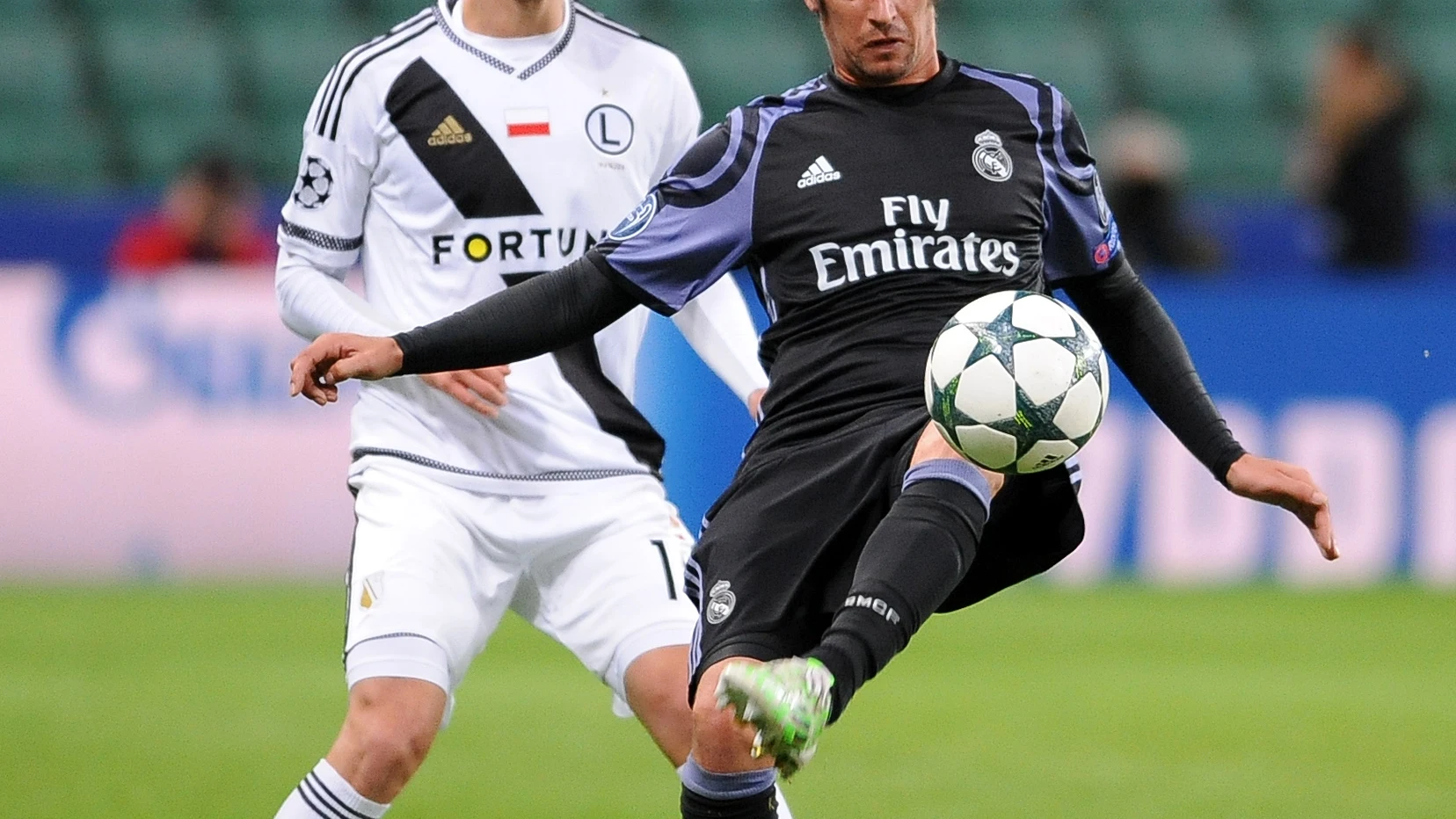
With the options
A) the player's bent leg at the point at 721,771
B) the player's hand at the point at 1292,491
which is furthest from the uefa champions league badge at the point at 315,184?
the player's hand at the point at 1292,491

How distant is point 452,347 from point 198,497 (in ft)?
22.2

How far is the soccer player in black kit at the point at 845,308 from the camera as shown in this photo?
4449 millimetres

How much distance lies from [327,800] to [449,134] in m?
1.53

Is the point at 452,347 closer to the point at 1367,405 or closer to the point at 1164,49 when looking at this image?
the point at 1367,405

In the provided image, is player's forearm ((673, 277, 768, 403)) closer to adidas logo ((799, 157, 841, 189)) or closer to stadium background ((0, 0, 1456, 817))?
adidas logo ((799, 157, 841, 189))

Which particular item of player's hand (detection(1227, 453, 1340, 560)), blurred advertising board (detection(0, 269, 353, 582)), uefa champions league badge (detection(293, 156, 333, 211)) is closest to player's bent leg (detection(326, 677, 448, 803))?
uefa champions league badge (detection(293, 156, 333, 211))

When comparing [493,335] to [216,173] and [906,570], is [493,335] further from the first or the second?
[216,173]

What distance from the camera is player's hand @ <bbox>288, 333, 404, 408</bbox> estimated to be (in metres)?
4.33

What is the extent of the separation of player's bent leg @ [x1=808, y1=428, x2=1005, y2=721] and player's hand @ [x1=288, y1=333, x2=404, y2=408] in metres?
0.99

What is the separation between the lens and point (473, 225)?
5227 mm

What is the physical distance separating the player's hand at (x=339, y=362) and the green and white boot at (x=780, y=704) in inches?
38.3

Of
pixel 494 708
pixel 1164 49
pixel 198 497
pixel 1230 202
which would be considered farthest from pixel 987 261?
pixel 1164 49

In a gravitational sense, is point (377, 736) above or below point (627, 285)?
below

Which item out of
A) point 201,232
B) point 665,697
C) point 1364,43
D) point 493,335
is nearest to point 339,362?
point 493,335
